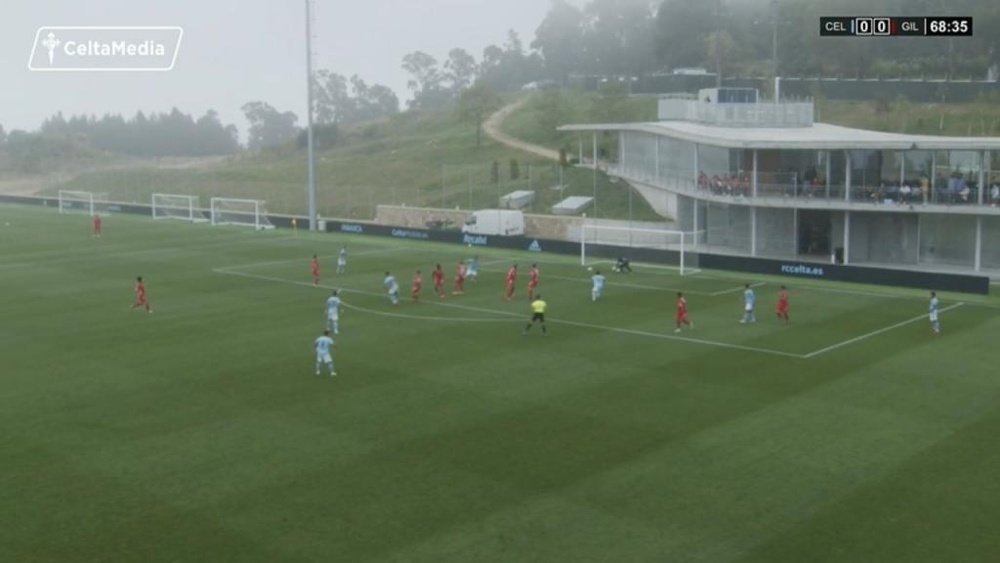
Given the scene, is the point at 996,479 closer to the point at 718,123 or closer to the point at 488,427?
the point at 488,427

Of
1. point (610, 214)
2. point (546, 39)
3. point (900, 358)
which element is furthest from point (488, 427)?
point (546, 39)

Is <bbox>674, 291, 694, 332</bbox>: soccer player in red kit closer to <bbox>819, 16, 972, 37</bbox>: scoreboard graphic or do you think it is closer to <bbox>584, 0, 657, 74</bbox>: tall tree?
<bbox>819, 16, 972, 37</bbox>: scoreboard graphic

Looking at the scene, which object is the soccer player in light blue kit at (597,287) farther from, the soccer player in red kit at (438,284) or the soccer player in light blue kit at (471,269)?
the soccer player in light blue kit at (471,269)

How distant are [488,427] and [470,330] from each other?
11622mm

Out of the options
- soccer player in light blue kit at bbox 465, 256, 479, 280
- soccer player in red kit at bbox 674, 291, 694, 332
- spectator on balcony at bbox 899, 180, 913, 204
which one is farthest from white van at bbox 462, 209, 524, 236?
soccer player in red kit at bbox 674, 291, 694, 332

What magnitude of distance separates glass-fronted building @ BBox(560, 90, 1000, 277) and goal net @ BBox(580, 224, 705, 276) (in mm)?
1856

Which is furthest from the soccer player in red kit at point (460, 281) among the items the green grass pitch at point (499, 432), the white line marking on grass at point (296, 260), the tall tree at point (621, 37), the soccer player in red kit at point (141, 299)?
the tall tree at point (621, 37)

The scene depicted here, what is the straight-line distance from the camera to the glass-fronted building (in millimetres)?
49281

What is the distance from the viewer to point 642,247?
5328cm

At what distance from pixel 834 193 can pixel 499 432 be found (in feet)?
120

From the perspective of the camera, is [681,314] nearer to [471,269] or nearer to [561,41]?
[471,269]

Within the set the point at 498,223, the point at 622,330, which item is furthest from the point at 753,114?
the point at 622,330

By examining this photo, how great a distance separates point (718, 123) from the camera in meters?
64.8

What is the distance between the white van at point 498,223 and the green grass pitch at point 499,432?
2439 cm
